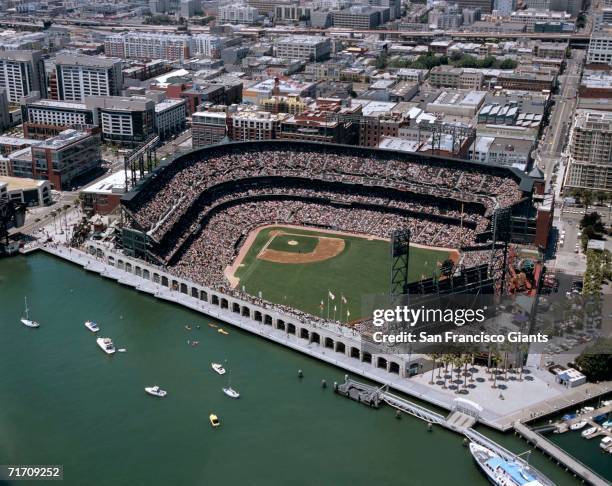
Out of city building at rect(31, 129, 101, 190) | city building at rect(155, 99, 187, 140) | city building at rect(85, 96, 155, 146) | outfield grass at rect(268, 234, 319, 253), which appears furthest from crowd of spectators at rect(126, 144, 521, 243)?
city building at rect(155, 99, 187, 140)

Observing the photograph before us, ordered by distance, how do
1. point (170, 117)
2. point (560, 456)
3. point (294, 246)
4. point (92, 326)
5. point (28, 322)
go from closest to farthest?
1. point (560, 456)
2. point (92, 326)
3. point (28, 322)
4. point (294, 246)
5. point (170, 117)

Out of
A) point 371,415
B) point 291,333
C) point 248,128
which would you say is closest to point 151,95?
point 248,128

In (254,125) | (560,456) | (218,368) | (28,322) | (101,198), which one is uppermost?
(254,125)

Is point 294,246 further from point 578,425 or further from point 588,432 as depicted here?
point 588,432

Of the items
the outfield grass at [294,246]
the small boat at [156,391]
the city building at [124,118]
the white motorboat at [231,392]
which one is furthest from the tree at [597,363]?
the city building at [124,118]

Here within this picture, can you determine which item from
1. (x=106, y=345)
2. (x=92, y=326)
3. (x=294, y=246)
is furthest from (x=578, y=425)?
(x=294, y=246)
